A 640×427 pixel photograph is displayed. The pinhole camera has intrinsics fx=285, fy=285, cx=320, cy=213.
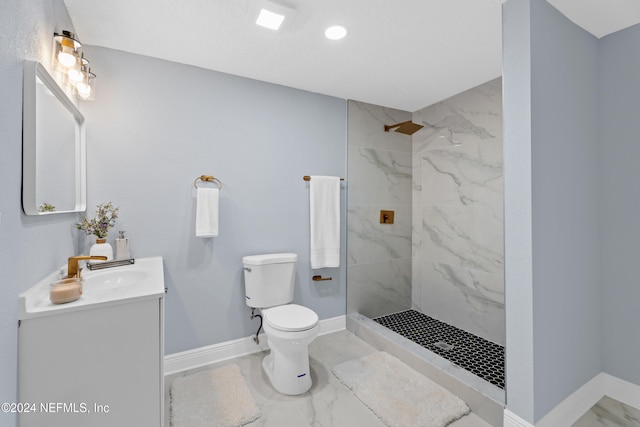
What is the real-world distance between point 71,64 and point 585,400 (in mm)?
3449

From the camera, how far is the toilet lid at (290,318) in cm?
184

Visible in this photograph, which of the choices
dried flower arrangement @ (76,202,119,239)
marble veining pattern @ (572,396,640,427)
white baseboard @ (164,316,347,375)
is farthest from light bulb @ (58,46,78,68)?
marble veining pattern @ (572,396,640,427)

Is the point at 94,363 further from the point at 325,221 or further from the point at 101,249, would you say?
the point at 325,221

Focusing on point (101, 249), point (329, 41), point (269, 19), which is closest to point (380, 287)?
point (329, 41)

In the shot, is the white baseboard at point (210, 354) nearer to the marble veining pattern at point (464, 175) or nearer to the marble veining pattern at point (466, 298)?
the marble veining pattern at point (466, 298)

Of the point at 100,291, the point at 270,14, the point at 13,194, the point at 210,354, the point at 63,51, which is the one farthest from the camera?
the point at 210,354

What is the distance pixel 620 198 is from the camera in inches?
71.7

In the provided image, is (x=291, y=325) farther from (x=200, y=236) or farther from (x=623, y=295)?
(x=623, y=295)

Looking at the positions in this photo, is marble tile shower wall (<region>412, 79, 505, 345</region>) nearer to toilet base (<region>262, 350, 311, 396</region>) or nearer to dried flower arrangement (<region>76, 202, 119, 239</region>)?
toilet base (<region>262, 350, 311, 396</region>)

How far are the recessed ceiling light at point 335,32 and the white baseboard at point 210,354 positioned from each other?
2.30 metres

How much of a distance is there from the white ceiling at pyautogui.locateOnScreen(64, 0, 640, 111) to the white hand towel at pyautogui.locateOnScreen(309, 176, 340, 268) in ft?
2.92

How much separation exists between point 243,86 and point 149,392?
83.4 inches

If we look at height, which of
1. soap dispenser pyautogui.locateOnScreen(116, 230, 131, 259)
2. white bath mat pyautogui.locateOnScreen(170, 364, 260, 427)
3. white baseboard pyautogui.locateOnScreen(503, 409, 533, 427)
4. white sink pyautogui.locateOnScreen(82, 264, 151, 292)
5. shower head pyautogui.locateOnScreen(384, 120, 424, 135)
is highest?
shower head pyautogui.locateOnScreen(384, 120, 424, 135)

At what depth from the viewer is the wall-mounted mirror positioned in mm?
1076
